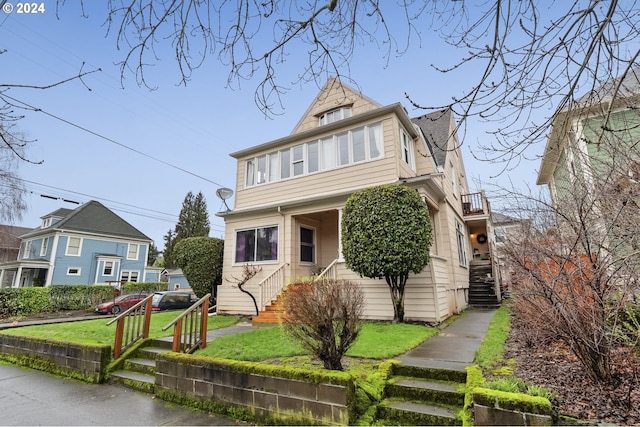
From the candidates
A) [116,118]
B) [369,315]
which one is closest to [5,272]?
[116,118]

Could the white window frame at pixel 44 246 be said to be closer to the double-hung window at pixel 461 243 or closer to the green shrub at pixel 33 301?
the green shrub at pixel 33 301

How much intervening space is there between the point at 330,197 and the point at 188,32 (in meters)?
7.91

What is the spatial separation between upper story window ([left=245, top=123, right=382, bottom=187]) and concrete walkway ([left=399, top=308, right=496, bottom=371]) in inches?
222

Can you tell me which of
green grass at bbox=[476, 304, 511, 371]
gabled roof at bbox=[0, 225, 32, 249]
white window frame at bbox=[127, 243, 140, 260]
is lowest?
green grass at bbox=[476, 304, 511, 371]

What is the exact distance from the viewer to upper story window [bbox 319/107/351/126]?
12327mm

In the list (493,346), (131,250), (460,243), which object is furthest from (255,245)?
(131,250)

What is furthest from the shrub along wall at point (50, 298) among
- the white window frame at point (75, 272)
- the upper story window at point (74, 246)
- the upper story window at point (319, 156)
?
the upper story window at point (319, 156)

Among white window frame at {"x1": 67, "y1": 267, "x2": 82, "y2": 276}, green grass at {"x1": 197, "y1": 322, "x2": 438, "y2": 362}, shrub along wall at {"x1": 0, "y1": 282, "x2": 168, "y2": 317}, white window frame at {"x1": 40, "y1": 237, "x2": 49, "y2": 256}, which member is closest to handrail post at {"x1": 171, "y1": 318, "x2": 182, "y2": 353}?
green grass at {"x1": 197, "y1": 322, "x2": 438, "y2": 362}

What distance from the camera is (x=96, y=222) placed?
1109 inches

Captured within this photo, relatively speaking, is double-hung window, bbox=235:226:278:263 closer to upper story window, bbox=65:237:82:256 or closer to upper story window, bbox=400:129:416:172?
upper story window, bbox=400:129:416:172

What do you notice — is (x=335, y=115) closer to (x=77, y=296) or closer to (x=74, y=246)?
(x=77, y=296)

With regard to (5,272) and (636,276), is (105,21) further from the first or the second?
(5,272)

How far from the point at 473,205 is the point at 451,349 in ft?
40.9

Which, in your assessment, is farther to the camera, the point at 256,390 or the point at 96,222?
the point at 96,222
